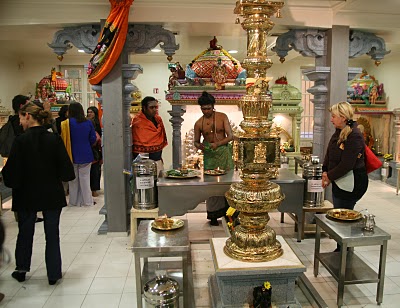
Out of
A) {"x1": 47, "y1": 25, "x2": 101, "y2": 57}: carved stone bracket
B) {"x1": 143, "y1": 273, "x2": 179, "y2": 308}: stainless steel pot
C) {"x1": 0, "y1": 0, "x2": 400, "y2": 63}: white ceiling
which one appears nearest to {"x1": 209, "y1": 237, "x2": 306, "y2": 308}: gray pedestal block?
{"x1": 143, "y1": 273, "x2": 179, "y2": 308}: stainless steel pot

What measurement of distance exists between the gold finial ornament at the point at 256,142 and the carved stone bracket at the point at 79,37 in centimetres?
297

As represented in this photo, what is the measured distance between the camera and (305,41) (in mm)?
5078

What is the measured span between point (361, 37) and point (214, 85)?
7.52 ft

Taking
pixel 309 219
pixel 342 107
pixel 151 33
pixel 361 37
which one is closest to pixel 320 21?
pixel 361 37

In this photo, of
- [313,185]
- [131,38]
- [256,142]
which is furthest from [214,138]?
[256,142]

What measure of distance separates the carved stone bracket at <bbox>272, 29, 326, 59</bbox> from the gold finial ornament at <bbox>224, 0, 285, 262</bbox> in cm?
280

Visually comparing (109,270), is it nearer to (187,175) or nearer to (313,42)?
Result: (187,175)

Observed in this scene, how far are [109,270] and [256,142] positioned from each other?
242 cm

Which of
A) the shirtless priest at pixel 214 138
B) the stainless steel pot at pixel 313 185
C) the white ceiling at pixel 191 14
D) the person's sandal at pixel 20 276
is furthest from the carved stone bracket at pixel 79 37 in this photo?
the stainless steel pot at pixel 313 185

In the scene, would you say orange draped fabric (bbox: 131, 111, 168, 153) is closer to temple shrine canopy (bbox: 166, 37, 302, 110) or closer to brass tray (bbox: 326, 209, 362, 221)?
temple shrine canopy (bbox: 166, 37, 302, 110)

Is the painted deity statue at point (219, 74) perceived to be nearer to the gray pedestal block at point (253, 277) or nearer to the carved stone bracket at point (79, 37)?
the carved stone bracket at point (79, 37)

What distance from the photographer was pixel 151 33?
4.85m

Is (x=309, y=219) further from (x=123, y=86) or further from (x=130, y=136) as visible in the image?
(x=123, y=86)

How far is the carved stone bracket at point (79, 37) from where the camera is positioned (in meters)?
4.91
